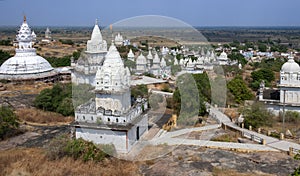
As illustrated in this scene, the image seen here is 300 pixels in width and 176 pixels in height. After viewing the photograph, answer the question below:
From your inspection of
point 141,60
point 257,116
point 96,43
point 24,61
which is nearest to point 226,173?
point 257,116

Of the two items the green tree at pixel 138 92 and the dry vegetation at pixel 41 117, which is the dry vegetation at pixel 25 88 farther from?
the green tree at pixel 138 92

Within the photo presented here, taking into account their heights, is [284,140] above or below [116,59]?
below

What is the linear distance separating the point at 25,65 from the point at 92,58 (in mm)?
11705

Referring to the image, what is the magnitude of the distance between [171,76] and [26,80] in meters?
17.7

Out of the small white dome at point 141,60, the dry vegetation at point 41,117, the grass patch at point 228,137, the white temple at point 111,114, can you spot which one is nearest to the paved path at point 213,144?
the grass patch at point 228,137

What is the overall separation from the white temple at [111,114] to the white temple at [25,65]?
924 inches

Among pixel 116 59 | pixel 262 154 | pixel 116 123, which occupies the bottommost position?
pixel 262 154

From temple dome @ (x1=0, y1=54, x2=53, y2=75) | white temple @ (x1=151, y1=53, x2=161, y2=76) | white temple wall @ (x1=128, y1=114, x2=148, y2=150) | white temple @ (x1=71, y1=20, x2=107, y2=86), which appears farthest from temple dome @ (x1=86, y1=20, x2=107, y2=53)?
white temple wall @ (x1=128, y1=114, x2=148, y2=150)

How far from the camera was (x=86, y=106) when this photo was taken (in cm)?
1923

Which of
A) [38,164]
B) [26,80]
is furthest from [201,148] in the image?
[26,80]

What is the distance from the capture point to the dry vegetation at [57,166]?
15383 millimetres

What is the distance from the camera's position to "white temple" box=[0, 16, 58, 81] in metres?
39.6

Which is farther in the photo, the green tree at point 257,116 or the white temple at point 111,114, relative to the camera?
the green tree at point 257,116

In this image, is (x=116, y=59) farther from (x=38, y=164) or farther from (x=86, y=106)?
(x=38, y=164)
